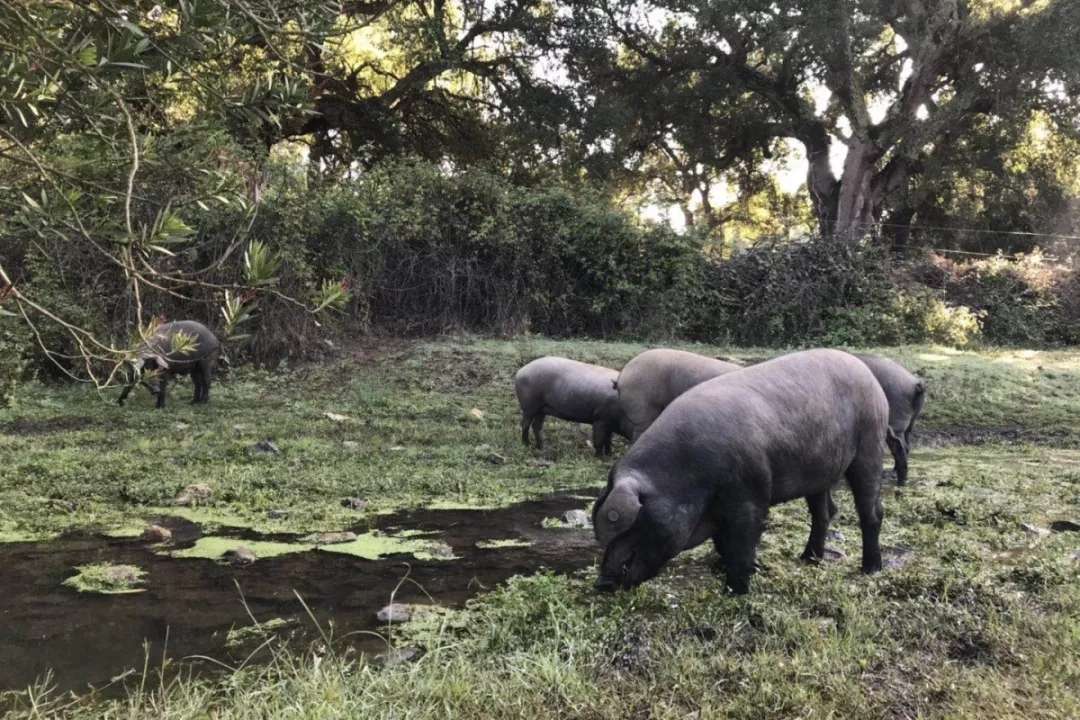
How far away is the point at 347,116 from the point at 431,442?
1389cm

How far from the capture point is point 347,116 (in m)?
20.1

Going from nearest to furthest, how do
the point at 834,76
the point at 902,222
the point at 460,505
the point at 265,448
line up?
the point at 460,505
the point at 265,448
the point at 834,76
the point at 902,222

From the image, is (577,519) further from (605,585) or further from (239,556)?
(239,556)

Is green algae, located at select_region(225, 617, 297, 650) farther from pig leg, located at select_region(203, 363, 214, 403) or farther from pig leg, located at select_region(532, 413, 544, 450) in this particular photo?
pig leg, located at select_region(203, 363, 214, 403)

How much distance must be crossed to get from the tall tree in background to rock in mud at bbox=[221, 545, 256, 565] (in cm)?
1622

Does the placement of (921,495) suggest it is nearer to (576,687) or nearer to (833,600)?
(833,600)

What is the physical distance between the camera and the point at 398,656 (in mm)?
3416

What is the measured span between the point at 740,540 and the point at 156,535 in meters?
3.52

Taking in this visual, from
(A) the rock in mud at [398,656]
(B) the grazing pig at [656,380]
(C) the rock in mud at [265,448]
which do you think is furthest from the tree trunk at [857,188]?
(A) the rock in mud at [398,656]

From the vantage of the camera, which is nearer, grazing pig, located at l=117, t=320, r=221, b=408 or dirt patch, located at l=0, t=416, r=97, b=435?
dirt patch, located at l=0, t=416, r=97, b=435

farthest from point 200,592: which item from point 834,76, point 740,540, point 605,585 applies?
point 834,76

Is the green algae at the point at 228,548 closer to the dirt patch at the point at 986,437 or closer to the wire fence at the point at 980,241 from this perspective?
the dirt patch at the point at 986,437

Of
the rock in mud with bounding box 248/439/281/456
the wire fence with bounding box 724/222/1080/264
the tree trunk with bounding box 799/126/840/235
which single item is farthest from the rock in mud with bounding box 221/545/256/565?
the tree trunk with bounding box 799/126/840/235

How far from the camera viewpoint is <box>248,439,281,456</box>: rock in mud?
760 centimetres
